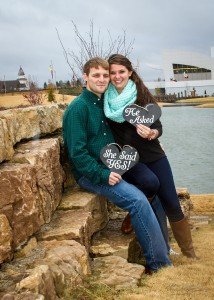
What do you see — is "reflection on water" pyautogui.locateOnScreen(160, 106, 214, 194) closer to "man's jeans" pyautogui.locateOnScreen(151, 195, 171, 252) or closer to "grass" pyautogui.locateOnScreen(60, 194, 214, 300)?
"man's jeans" pyautogui.locateOnScreen(151, 195, 171, 252)

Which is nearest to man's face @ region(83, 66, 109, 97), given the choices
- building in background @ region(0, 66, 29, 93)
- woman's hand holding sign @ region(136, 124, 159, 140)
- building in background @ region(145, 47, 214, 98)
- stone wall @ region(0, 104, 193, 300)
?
woman's hand holding sign @ region(136, 124, 159, 140)

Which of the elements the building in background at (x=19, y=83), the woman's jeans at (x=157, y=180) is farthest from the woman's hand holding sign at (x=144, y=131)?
the building in background at (x=19, y=83)

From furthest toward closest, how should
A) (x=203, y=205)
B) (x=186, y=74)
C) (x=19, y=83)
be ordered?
(x=186, y=74), (x=19, y=83), (x=203, y=205)

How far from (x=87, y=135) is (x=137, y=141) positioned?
385 mm

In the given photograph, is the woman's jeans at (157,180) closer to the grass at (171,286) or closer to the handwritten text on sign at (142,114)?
the handwritten text on sign at (142,114)

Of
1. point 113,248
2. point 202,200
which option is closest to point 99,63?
point 113,248

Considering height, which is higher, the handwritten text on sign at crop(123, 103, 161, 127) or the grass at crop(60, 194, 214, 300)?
the handwritten text on sign at crop(123, 103, 161, 127)

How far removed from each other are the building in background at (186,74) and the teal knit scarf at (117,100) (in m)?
61.0

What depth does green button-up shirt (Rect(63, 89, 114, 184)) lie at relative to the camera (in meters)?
3.17

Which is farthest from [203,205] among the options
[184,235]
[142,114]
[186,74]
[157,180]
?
[186,74]

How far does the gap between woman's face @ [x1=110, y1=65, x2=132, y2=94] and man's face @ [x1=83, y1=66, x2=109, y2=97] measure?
3.0 inches

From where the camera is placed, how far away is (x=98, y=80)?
3.30 meters

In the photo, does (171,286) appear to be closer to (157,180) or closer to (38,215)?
(157,180)

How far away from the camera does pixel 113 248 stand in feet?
11.8
